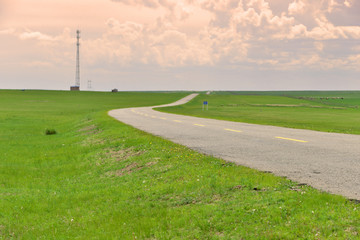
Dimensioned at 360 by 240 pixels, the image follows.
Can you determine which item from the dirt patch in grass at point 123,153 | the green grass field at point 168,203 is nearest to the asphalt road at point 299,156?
the green grass field at point 168,203

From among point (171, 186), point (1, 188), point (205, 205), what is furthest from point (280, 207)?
point (1, 188)

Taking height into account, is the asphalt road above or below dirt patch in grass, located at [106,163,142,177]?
above

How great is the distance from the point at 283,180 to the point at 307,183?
52 centimetres

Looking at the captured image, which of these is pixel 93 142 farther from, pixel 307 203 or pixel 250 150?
pixel 307 203

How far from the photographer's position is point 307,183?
24.6 feet

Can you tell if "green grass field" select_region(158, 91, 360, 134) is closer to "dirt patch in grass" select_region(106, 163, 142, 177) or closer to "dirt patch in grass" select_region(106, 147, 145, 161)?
"dirt patch in grass" select_region(106, 147, 145, 161)

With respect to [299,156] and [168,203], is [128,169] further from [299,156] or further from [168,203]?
[299,156]

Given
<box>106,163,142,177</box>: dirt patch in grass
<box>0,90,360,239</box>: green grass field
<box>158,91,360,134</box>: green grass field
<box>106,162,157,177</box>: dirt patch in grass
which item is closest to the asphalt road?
<box>0,90,360,239</box>: green grass field

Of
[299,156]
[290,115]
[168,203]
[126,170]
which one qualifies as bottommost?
[126,170]

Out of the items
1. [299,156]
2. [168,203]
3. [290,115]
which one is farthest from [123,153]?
[290,115]

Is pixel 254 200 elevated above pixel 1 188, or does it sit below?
above

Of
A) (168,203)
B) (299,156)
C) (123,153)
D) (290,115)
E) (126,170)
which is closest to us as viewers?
(168,203)

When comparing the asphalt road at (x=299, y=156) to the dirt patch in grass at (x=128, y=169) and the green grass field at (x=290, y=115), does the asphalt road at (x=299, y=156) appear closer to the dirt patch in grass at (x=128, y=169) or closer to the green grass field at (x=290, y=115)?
the dirt patch in grass at (x=128, y=169)

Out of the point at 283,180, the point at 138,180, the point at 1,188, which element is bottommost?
the point at 1,188
